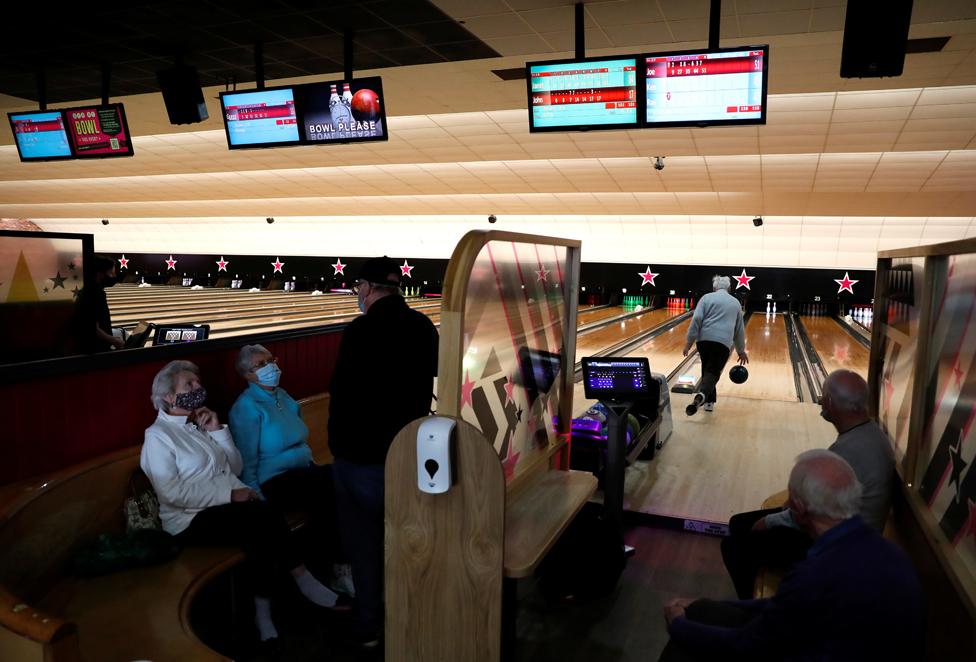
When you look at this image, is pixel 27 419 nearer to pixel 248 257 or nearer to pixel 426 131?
pixel 426 131

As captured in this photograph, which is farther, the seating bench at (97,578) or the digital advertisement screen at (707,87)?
the digital advertisement screen at (707,87)

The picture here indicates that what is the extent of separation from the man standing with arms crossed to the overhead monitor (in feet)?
8.87

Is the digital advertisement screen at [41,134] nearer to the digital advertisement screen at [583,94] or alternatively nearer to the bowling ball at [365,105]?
the bowling ball at [365,105]

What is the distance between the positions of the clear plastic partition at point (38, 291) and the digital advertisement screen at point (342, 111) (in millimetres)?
2286

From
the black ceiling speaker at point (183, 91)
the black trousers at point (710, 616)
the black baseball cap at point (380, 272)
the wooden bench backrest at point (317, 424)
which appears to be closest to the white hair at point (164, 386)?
the black baseball cap at point (380, 272)

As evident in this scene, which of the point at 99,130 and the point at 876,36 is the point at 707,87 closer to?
the point at 876,36

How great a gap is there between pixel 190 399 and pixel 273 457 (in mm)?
486

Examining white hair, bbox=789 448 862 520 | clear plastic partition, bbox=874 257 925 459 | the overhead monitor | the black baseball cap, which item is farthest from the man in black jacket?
clear plastic partition, bbox=874 257 925 459

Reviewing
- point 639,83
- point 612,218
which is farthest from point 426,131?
point 612,218

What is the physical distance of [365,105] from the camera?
4570mm

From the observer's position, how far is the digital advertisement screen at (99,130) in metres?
5.48

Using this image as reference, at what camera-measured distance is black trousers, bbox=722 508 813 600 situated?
2.39 m

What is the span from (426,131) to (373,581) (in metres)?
6.04

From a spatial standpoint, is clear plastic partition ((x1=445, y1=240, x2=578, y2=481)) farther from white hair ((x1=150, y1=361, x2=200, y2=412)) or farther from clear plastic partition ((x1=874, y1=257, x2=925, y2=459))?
clear plastic partition ((x1=874, y1=257, x2=925, y2=459))
